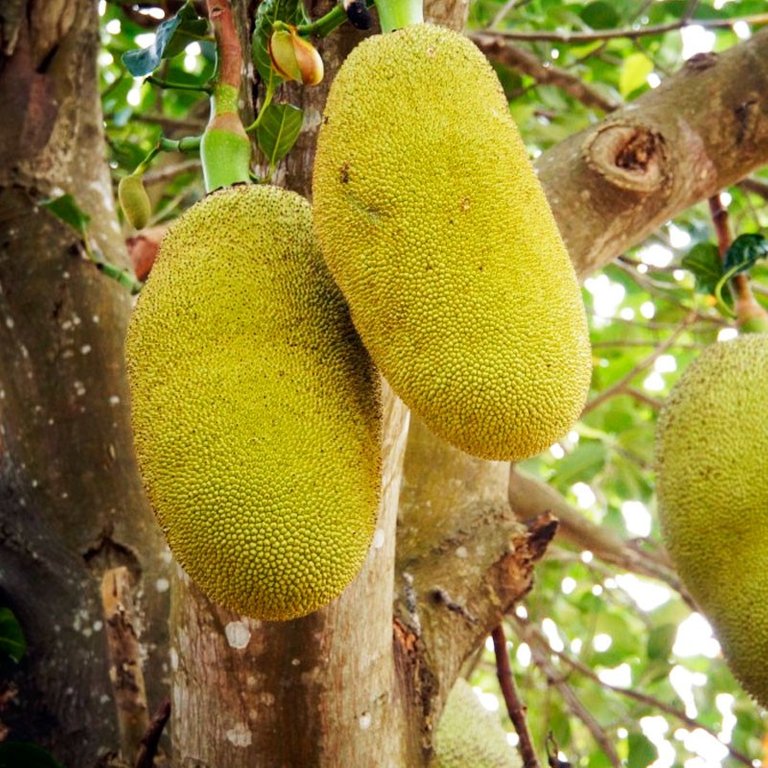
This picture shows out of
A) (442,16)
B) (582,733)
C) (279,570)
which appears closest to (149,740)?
(279,570)

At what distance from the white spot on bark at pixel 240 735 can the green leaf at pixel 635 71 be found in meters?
1.97

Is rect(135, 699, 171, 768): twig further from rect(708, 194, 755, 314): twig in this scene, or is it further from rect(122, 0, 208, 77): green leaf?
rect(708, 194, 755, 314): twig

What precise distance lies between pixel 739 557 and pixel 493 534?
0.30 meters

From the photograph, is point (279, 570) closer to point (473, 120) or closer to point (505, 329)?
point (505, 329)

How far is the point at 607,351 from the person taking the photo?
2.87 m

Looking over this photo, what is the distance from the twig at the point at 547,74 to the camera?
217cm

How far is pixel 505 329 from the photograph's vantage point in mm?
812

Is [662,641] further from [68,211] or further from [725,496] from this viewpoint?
[68,211]

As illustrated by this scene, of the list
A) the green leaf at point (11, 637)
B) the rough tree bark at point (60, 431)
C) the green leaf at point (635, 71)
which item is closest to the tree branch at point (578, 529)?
the rough tree bark at point (60, 431)

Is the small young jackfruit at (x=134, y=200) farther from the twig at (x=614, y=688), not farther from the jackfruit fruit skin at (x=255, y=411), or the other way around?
the twig at (x=614, y=688)

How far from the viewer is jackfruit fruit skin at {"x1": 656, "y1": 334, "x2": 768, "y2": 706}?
1.28 meters

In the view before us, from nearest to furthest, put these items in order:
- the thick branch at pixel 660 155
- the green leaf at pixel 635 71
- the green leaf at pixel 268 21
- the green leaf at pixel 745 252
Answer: the green leaf at pixel 268 21 < the thick branch at pixel 660 155 < the green leaf at pixel 745 252 < the green leaf at pixel 635 71

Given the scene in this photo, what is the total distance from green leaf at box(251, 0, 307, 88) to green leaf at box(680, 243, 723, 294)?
0.94 m

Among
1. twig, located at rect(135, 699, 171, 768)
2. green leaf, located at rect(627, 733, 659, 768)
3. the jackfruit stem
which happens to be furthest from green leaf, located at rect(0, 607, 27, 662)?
green leaf, located at rect(627, 733, 659, 768)
